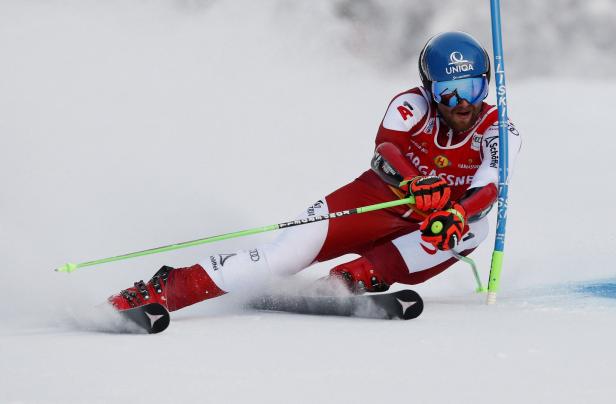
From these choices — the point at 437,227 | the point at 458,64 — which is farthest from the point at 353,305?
the point at 458,64

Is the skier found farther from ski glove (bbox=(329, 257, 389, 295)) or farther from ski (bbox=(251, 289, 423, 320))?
ski (bbox=(251, 289, 423, 320))

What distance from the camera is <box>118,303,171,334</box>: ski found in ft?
10.0

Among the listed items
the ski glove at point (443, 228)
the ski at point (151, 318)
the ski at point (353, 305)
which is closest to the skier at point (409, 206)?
the ski glove at point (443, 228)

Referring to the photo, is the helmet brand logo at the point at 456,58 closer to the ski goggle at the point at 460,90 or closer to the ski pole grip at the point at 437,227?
the ski goggle at the point at 460,90

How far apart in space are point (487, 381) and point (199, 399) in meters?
0.73

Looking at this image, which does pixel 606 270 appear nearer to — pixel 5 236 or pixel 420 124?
pixel 420 124

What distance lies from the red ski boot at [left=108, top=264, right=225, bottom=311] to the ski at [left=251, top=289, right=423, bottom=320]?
277 millimetres

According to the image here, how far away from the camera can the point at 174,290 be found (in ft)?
11.5

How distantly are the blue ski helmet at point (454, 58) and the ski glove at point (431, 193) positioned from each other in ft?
1.51

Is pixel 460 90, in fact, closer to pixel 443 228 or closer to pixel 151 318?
pixel 443 228

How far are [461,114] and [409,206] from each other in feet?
1.49

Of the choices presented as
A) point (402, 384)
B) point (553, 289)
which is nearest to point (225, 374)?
point (402, 384)

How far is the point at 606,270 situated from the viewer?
4.46 meters

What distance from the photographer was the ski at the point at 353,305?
3.29 meters
